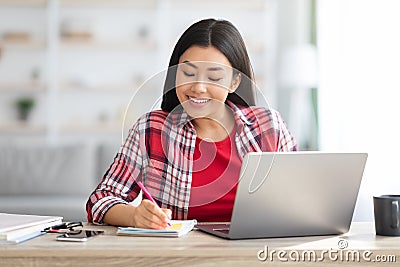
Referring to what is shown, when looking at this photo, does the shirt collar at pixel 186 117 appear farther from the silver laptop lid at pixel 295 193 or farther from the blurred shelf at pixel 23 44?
the blurred shelf at pixel 23 44

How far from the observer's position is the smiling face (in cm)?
172

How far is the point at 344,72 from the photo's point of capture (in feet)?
12.2

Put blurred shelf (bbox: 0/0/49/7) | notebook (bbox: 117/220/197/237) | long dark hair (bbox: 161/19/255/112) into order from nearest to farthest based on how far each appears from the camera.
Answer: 1. notebook (bbox: 117/220/197/237)
2. long dark hair (bbox: 161/19/255/112)
3. blurred shelf (bbox: 0/0/49/7)

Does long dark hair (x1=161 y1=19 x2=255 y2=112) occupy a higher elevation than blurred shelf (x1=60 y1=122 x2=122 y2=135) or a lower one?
higher

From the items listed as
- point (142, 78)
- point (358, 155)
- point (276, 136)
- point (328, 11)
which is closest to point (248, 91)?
point (276, 136)

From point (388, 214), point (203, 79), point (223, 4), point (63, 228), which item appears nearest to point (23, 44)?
point (223, 4)

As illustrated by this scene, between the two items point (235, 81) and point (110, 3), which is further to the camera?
point (110, 3)

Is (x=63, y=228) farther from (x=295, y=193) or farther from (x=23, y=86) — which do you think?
(x=23, y=86)

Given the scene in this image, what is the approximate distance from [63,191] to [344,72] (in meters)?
1.70

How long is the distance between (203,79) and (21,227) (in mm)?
574

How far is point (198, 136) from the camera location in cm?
194

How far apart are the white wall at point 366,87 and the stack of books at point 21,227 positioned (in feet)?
6.67

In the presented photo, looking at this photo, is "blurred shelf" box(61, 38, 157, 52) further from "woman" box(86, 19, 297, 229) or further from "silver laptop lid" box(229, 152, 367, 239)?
"silver laptop lid" box(229, 152, 367, 239)

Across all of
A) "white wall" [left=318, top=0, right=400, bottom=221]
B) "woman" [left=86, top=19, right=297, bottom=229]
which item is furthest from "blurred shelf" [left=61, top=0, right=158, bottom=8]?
"woman" [left=86, top=19, right=297, bottom=229]
